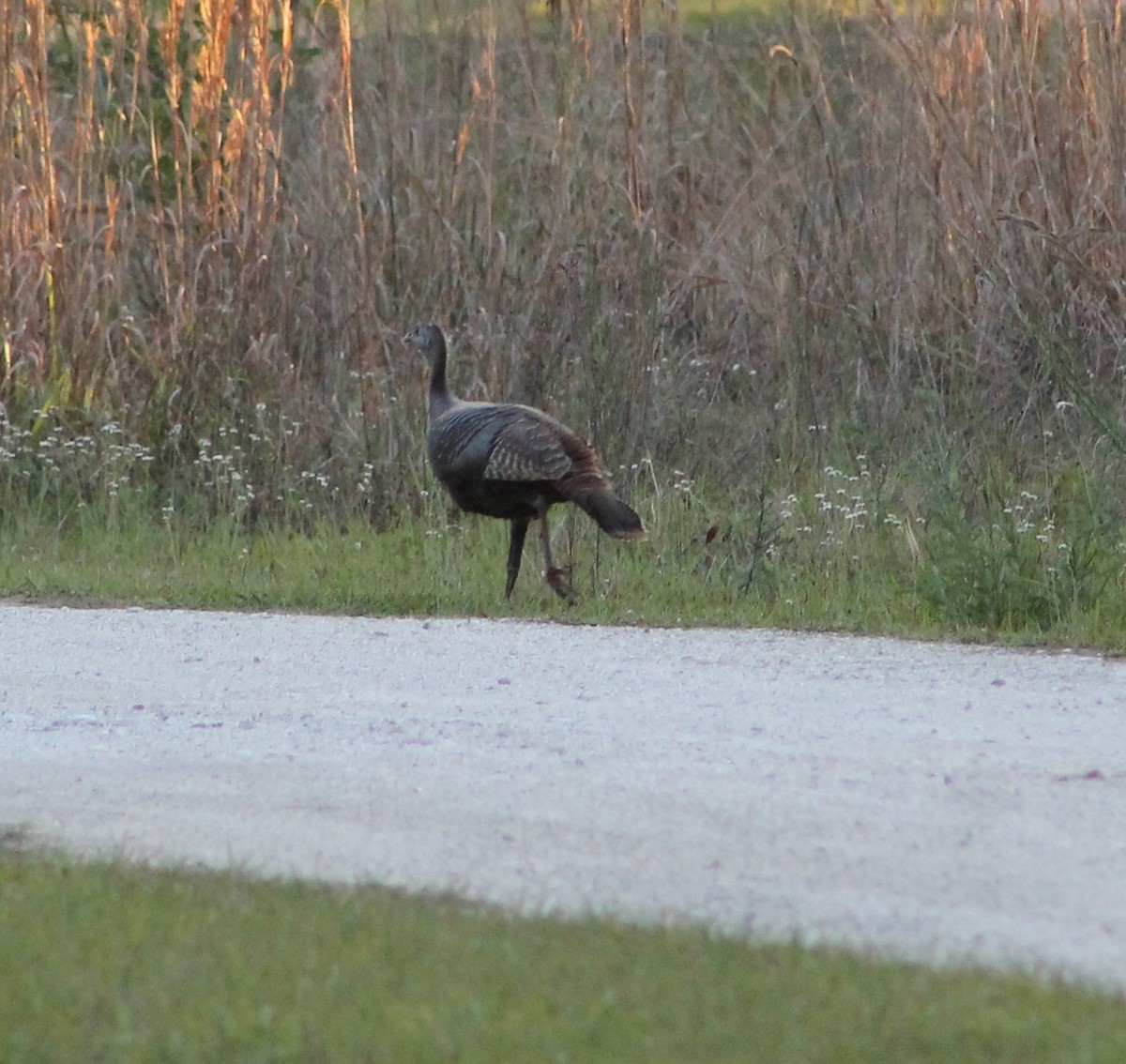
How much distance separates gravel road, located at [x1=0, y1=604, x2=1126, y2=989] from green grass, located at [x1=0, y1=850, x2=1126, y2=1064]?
270 mm

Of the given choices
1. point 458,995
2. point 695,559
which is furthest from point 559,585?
point 458,995

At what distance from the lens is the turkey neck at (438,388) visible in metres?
10.1

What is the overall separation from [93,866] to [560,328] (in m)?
7.17

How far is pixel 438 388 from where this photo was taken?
33.7 ft

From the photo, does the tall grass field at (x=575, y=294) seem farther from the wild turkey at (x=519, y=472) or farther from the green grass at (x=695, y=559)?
the wild turkey at (x=519, y=472)

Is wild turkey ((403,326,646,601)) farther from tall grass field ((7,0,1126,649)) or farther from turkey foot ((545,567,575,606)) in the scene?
tall grass field ((7,0,1126,649))

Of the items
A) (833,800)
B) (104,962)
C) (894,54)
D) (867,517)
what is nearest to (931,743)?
(833,800)

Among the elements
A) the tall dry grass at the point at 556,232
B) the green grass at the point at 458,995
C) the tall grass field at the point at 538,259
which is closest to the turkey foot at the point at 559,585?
the tall grass field at the point at 538,259

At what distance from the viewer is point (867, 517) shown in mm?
10180

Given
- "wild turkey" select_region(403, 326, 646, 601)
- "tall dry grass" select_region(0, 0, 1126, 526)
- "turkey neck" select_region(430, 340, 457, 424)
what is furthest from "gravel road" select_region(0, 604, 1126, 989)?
"tall dry grass" select_region(0, 0, 1126, 526)

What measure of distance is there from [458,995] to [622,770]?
2013 mm

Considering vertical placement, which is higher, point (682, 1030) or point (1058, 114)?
point (1058, 114)

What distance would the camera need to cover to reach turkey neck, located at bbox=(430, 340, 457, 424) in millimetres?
10133

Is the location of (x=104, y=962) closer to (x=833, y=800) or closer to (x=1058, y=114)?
(x=833, y=800)
